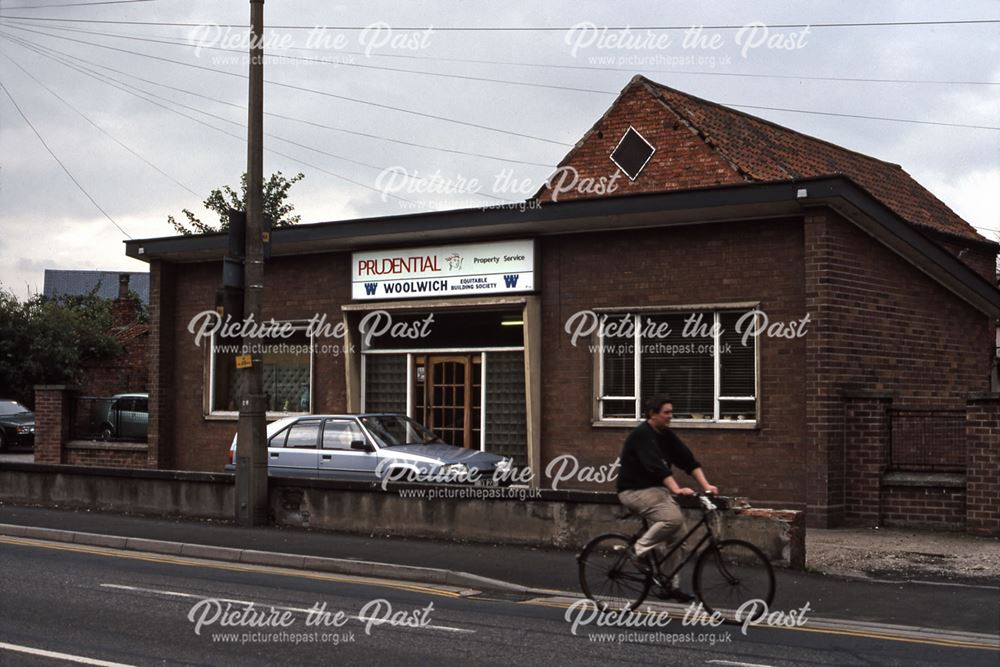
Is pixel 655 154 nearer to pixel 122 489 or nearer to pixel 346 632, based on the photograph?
pixel 122 489

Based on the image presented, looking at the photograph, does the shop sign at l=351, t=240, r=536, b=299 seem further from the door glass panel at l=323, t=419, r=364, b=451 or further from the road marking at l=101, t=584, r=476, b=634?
the road marking at l=101, t=584, r=476, b=634

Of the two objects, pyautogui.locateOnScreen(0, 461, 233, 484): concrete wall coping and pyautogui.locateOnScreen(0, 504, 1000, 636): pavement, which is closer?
pyautogui.locateOnScreen(0, 504, 1000, 636): pavement

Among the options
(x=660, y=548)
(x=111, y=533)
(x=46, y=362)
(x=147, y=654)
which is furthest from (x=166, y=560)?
(x=46, y=362)

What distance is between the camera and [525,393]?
2011 cm

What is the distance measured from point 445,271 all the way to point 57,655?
13694 mm

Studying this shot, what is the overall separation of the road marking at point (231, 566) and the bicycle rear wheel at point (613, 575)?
1675mm

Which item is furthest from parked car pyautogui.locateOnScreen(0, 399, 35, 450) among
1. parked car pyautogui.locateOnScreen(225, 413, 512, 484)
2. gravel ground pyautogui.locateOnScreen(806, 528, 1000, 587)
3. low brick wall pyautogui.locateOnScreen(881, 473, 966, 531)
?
low brick wall pyautogui.locateOnScreen(881, 473, 966, 531)

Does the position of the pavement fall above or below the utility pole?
below

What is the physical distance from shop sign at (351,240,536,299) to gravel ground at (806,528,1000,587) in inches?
283

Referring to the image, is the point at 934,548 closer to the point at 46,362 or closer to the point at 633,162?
the point at 633,162

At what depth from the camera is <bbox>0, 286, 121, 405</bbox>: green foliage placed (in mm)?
40969

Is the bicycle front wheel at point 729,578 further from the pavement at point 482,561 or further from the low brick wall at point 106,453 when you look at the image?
the low brick wall at point 106,453

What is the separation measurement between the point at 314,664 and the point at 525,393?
12531 mm

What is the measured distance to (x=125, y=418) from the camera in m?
27.5
